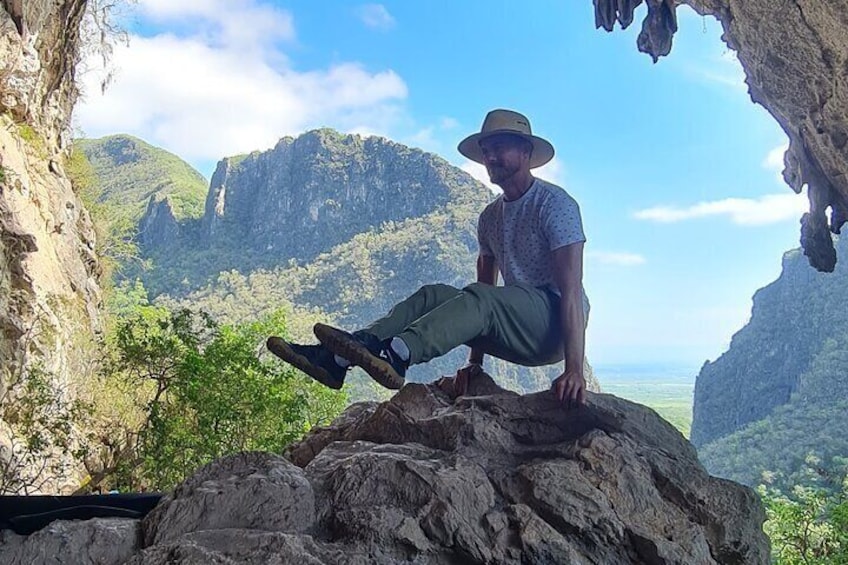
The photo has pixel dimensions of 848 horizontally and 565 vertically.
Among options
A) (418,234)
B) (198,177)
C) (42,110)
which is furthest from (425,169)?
(42,110)

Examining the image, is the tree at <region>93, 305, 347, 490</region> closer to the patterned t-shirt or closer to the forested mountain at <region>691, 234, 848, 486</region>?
the patterned t-shirt

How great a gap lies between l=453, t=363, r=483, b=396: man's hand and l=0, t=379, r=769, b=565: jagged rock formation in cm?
30

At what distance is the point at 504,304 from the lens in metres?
3.12

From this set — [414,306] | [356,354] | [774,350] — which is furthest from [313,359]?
[774,350]

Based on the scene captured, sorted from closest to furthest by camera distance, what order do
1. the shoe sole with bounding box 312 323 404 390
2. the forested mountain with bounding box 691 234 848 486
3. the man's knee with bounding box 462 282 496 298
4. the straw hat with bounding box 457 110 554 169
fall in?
1. the shoe sole with bounding box 312 323 404 390
2. the man's knee with bounding box 462 282 496 298
3. the straw hat with bounding box 457 110 554 169
4. the forested mountain with bounding box 691 234 848 486

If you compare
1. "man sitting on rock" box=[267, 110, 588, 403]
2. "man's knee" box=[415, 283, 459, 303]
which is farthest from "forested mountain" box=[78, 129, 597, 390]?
"man's knee" box=[415, 283, 459, 303]

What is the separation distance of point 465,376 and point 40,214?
842 centimetres

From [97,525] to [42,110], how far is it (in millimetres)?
9907

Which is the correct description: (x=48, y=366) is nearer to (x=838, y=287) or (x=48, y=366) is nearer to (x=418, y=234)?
(x=418, y=234)

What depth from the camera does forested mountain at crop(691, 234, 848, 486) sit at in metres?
21.0

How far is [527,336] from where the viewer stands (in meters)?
3.23

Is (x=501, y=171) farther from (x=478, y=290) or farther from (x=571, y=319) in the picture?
(x=571, y=319)

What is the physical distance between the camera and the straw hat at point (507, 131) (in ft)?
11.1

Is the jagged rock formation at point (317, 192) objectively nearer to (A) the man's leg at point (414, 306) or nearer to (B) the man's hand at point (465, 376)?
(B) the man's hand at point (465, 376)
